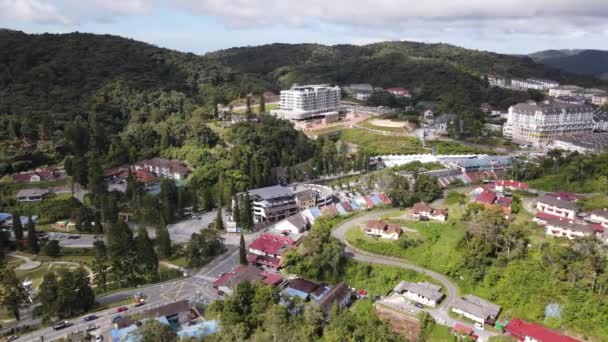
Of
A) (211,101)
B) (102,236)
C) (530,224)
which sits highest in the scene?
(211,101)

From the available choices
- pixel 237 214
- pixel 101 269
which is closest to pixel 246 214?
pixel 237 214

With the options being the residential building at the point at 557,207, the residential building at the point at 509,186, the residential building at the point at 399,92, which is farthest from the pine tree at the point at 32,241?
the residential building at the point at 399,92

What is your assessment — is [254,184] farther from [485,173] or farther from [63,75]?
[63,75]

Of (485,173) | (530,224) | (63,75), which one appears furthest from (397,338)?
(63,75)

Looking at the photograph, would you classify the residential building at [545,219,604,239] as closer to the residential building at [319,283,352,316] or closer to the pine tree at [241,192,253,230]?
the residential building at [319,283,352,316]

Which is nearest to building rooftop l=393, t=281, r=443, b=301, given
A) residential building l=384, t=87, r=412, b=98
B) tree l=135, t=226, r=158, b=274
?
tree l=135, t=226, r=158, b=274

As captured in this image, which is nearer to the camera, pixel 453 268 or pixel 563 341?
pixel 563 341

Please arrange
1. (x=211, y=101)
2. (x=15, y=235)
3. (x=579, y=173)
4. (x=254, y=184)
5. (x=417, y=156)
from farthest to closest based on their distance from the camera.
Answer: (x=211, y=101) < (x=417, y=156) < (x=254, y=184) < (x=579, y=173) < (x=15, y=235)

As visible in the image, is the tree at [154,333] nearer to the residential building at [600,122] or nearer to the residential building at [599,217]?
the residential building at [599,217]
